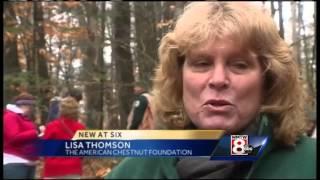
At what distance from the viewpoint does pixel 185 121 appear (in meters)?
0.56

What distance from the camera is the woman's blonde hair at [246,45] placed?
528 mm

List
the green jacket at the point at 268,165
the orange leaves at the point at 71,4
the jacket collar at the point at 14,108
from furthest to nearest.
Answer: the orange leaves at the point at 71,4
the jacket collar at the point at 14,108
the green jacket at the point at 268,165

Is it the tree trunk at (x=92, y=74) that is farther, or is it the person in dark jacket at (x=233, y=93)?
the tree trunk at (x=92, y=74)

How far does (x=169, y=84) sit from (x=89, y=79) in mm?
265

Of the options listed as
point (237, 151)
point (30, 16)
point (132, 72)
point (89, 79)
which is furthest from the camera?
point (30, 16)

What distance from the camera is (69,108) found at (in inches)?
24.1

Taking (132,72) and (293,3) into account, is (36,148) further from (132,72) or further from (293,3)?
(293,3)

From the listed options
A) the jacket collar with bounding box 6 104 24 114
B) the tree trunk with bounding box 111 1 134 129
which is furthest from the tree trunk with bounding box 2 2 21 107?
the tree trunk with bounding box 111 1 134 129

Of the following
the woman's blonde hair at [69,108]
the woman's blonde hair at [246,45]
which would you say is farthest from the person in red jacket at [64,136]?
the woman's blonde hair at [246,45]

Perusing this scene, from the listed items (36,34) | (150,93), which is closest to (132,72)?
(150,93)

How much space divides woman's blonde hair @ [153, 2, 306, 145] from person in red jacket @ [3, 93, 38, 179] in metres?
0.16

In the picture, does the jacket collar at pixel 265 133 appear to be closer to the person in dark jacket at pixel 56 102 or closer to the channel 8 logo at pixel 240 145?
the channel 8 logo at pixel 240 145

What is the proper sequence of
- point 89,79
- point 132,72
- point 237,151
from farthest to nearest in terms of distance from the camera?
point 89,79, point 132,72, point 237,151

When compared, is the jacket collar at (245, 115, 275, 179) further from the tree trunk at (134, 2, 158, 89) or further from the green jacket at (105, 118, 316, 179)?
the tree trunk at (134, 2, 158, 89)
